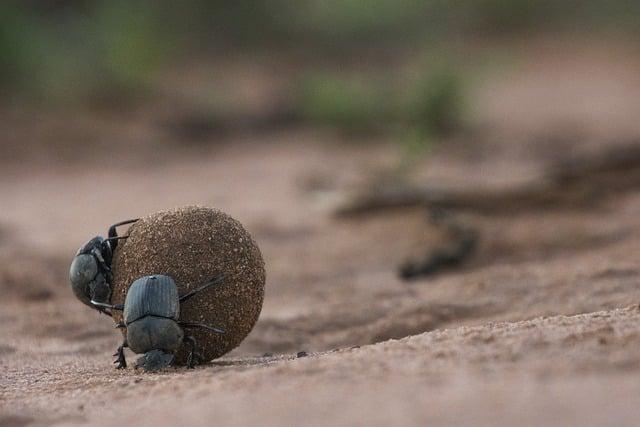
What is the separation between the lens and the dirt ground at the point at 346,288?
117 inches

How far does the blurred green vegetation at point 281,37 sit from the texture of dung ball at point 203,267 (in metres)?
7.11

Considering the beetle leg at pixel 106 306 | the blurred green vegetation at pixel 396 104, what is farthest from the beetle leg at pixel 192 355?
the blurred green vegetation at pixel 396 104

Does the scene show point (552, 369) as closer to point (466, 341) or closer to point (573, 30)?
point (466, 341)

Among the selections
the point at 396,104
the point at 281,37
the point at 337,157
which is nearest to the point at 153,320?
the point at 337,157

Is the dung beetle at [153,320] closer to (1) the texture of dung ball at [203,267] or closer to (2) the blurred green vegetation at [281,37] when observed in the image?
(1) the texture of dung ball at [203,267]

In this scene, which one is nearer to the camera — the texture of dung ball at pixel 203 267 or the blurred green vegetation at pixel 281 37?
the texture of dung ball at pixel 203 267

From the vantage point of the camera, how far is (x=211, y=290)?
4.23 m

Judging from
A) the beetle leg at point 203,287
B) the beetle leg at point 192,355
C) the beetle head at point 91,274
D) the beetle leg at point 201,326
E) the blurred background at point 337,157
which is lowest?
the beetle leg at point 192,355

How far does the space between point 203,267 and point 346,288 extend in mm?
2263

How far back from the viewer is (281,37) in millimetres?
18453

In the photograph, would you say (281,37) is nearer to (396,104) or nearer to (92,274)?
(396,104)

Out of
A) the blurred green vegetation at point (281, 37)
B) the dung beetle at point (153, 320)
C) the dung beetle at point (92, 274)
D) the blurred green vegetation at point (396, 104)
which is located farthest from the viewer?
the blurred green vegetation at point (281, 37)

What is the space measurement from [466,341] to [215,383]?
0.96 metres

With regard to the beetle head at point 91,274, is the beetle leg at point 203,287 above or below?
below
